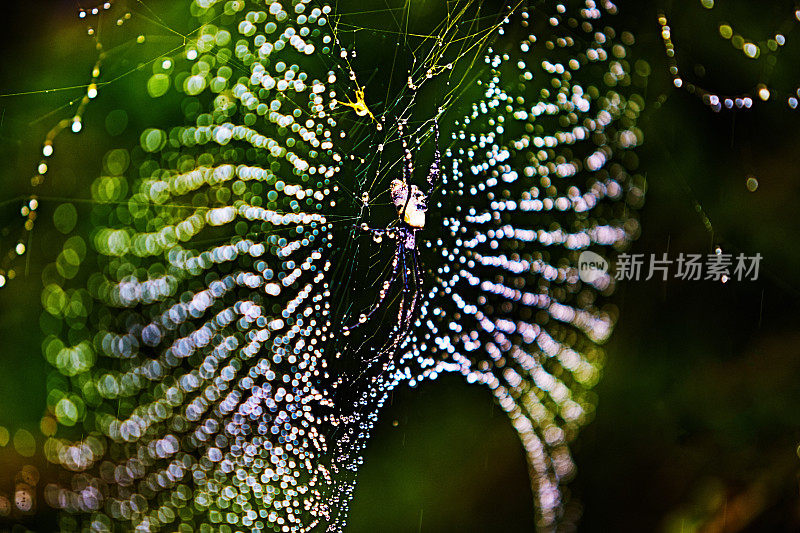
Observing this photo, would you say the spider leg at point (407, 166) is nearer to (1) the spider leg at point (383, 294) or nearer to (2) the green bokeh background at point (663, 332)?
(1) the spider leg at point (383, 294)

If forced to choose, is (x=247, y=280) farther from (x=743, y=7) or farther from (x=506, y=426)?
(x=743, y=7)

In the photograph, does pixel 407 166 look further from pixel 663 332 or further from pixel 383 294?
pixel 663 332

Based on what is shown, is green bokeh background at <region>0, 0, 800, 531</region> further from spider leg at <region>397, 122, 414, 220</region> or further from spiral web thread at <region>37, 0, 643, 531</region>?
spider leg at <region>397, 122, 414, 220</region>

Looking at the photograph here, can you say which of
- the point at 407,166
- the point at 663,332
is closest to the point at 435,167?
the point at 407,166

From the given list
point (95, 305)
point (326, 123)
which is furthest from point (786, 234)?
point (95, 305)

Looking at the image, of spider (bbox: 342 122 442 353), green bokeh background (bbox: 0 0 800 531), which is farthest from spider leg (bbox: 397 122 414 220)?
green bokeh background (bbox: 0 0 800 531)

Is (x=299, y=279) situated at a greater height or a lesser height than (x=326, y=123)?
lesser
